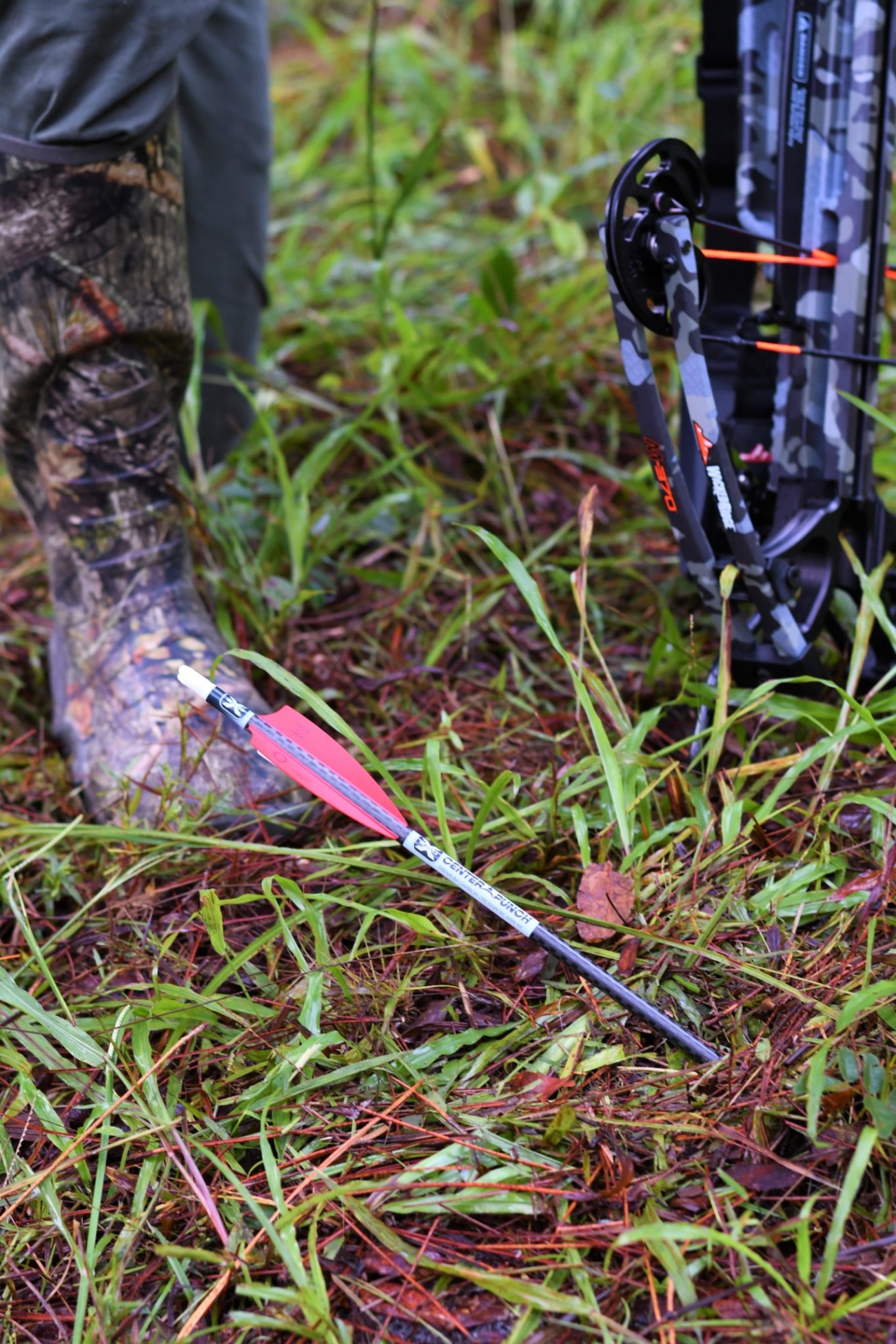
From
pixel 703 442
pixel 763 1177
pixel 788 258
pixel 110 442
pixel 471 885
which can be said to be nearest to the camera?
pixel 763 1177

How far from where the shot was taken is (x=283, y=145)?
325 cm

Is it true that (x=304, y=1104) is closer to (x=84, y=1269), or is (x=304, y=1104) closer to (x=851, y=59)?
(x=84, y=1269)

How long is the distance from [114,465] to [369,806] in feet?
2.19

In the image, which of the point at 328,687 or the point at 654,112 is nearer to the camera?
the point at 328,687

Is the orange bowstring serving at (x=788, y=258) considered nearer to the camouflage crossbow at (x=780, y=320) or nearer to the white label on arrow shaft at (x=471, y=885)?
the camouflage crossbow at (x=780, y=320)

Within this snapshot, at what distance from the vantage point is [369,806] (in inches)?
42.3

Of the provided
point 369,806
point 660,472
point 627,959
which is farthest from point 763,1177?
point 660,472

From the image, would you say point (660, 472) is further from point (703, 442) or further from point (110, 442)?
point (110, 442)

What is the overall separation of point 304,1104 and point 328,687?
0.63 meters

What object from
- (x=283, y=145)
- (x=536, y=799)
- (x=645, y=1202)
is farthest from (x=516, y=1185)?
(x=283, y=145)

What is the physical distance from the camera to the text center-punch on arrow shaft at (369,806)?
0.99 m

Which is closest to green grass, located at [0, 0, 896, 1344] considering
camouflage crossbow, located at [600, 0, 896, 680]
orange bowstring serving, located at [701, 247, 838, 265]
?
camouflage crossbow, located at [600, 0, 896, 680]

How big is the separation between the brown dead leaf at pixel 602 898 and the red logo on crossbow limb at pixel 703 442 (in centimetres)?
44

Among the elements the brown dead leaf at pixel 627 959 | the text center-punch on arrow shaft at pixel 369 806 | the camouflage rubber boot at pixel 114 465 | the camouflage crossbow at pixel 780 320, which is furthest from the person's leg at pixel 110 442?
the camouflage crossbow at pixel 780 320
